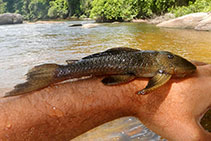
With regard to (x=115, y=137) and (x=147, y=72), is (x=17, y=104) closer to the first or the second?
(x=147, y=72)

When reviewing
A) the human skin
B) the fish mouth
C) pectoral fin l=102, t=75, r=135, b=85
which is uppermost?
the fish mouth

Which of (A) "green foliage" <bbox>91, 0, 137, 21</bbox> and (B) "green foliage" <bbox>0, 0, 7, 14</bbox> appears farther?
(B) "green foliage" <bbox>0, 0, 7, 14</bbox>

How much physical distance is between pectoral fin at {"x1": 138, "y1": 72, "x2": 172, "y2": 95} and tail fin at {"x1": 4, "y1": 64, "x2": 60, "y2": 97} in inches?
28.5

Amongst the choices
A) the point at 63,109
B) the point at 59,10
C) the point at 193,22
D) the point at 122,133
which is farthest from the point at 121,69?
the point at 59,10

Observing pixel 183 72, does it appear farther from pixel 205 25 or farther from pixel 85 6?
pixel 85 6

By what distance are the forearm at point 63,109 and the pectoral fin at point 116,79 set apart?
45mm

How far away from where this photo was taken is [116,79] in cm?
164

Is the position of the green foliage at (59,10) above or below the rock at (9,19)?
above

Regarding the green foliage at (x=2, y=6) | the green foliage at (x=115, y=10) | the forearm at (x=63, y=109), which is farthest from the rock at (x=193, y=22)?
the green foliage at (x=2, y=6)

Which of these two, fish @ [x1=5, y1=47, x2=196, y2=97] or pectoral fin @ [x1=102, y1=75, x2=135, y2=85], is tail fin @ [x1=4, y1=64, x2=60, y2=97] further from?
pectoral fin @ [x1=102, y1=75, x2=135, y2=85]

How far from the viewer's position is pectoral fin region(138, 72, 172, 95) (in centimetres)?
151

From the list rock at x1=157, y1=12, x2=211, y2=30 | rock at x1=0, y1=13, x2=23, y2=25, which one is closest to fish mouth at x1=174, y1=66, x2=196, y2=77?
rock at x1=157, y1=12, x2=211, y2=30

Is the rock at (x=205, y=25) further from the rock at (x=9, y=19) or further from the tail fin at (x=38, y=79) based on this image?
the rock at (x=9, y=19)

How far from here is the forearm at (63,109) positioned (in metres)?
1.41
